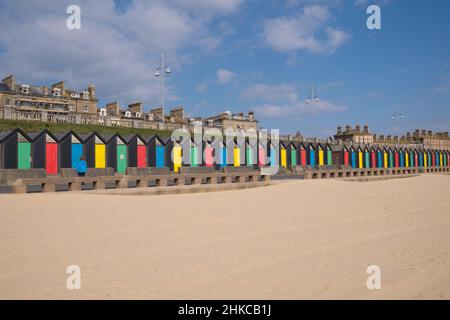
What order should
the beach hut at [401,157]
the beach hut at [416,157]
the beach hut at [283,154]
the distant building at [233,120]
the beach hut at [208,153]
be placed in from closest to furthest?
1. the beach hut at [208,153]
2. the beach hut at [283,154]
3. the beach hut at [401,157]
4. the beach hut at [416,157]
5. the distant building at [233,120]

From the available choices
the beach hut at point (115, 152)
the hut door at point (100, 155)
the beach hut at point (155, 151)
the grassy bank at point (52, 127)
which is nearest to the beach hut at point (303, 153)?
the grassy bank at point (52, 127)

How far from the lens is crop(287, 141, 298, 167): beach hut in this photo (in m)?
43.2

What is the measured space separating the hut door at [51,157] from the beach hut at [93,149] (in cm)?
210

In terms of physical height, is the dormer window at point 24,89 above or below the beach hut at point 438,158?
above

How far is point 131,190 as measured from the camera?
18.0m

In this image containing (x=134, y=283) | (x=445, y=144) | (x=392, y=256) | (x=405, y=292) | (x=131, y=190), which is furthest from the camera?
(x=445, y=144)

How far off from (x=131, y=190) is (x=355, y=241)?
12565mm

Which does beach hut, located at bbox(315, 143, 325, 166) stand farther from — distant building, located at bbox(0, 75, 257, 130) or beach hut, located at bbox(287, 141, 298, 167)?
distant building, located at bbox(0, 75, 257, 130)

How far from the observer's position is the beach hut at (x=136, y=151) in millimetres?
31156

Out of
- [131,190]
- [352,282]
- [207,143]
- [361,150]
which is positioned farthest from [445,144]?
[352,282]

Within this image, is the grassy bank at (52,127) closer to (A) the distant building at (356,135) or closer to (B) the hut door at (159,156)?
(B) the hut door at (159,156)

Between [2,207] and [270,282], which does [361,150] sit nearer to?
[2,207]

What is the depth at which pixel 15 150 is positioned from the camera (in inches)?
987

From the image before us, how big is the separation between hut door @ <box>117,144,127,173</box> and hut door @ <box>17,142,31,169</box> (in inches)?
255
